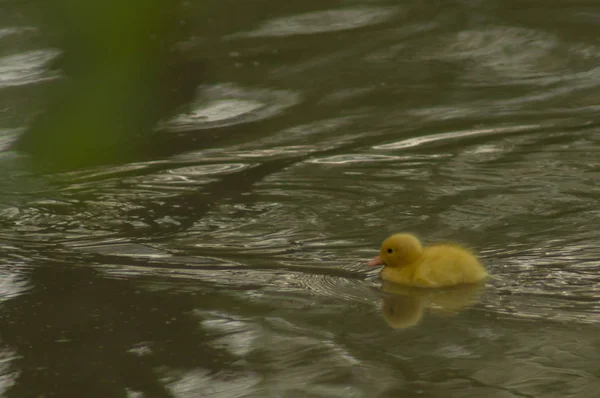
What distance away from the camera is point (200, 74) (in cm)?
113

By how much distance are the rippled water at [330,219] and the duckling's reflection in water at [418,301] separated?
12mm

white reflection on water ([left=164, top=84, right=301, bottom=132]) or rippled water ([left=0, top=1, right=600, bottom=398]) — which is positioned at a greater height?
white reflection on water ([left=164, top=84, right=301, bottom=132])

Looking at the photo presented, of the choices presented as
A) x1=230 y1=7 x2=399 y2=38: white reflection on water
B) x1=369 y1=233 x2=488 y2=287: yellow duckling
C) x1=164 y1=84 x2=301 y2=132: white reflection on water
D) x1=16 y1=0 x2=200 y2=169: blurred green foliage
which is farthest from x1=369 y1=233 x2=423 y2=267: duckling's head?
x1=230 y1=7 x2=399 y2=38: white reflection on water

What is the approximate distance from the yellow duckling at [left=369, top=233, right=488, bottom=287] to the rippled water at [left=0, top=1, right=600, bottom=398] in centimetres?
6

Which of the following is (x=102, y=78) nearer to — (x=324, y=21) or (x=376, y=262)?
(x=376, y=262)

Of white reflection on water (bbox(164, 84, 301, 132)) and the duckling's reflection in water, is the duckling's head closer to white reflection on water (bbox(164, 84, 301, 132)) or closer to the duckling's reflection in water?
the duckling's reflection in water

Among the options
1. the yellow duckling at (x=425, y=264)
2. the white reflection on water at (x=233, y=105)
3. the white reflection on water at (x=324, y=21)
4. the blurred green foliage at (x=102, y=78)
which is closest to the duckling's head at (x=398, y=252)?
the yellow duckling at (x=425, y=264)

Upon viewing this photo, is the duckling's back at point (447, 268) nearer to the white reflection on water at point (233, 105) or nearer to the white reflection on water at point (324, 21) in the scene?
the white reflection on water at point (233, 105)

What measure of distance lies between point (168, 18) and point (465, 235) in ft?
12.3

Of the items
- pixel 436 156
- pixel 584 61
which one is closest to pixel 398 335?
pixel 436 156

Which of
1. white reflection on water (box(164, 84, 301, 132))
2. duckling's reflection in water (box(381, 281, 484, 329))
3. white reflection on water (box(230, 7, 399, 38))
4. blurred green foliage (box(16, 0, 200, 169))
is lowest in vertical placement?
duckling's reflection in water (box(381, 281, 484, 329))

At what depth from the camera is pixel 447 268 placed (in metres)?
3.87

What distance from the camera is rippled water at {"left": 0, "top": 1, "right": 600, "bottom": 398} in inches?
126

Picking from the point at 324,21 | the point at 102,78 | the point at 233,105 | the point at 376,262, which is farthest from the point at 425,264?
the point at 324,21
